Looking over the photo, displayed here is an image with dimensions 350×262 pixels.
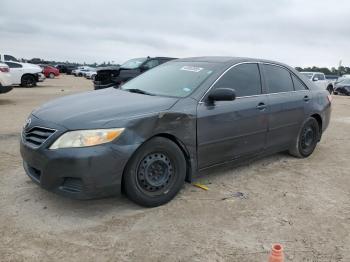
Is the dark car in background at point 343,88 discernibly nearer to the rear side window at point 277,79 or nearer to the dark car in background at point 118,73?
the dark car in background at point 118,73

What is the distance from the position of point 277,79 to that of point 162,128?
7.70ft

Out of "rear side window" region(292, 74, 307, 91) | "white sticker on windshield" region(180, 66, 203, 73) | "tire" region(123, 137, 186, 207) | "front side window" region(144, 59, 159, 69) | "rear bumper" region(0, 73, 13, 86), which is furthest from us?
"front side window" region(144, 59, 159, 69)

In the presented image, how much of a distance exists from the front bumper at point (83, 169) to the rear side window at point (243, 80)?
1592mm

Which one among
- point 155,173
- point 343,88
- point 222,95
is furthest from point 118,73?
point 343,88

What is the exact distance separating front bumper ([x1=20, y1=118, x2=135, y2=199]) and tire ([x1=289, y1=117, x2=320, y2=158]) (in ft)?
10.4

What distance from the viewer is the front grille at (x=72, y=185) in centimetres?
344

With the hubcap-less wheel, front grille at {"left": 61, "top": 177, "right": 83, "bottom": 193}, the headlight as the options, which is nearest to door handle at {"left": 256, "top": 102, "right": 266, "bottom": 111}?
the hubcap-less wheel

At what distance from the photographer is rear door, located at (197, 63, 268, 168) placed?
13.8 feet

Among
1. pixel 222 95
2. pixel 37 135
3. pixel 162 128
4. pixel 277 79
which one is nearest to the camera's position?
pixel 37 135

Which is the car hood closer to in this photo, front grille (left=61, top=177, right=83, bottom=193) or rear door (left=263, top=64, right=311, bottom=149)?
front grille (left=61, top=177, right=83, bottom=193)

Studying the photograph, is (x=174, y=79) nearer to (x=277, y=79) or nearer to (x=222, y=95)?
(x=222, y=95)

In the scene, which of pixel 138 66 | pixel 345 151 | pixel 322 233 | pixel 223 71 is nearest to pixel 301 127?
pixel 345 151

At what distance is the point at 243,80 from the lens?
4820 millimetres

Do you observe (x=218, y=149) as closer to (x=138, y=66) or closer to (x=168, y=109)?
(x=168, y=109)
